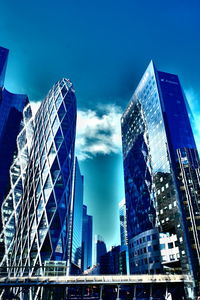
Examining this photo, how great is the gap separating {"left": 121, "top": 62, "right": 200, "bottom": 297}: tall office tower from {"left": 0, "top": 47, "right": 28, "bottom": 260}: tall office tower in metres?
61.0

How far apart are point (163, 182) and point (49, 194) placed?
41451 millimetres

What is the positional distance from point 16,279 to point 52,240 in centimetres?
2917

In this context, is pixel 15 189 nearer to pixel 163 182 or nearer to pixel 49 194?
pixel 49 194

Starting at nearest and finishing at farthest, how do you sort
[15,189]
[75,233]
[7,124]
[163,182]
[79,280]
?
1. [79,280]
2. [163,182]
3. [15,189]
4. [7,124]
5. [75,233]

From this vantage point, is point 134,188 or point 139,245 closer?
point 139,245

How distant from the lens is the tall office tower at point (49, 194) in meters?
70.4

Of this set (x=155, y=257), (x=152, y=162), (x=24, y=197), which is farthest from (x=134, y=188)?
(x=24, y=197)

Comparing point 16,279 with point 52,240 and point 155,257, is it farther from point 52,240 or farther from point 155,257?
point 155,257

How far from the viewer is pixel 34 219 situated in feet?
250

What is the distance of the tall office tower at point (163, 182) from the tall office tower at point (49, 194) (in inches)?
1130

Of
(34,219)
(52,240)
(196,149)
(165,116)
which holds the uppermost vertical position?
(165,116)

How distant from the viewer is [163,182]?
2621 inches

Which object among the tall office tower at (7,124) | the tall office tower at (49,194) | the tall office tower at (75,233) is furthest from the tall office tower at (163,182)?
the tall office tower at (7,124)

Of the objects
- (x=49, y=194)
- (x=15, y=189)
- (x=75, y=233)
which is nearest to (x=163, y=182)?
(x=49, y=194)
